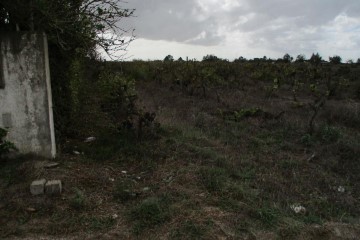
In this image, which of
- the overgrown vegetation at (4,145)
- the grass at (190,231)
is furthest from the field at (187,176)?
the overgrown vegetation at (4,145)

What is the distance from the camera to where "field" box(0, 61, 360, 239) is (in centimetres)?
390

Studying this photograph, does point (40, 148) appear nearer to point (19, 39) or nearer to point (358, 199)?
point (19, 39)

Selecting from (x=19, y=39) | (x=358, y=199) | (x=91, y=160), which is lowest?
(x=358, y=199)

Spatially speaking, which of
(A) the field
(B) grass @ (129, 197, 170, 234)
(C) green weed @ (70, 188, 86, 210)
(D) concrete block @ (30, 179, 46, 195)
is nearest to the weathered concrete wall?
(A) the field

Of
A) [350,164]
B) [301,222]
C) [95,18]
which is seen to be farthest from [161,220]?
[350,164]

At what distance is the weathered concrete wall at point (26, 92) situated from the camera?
4961mm

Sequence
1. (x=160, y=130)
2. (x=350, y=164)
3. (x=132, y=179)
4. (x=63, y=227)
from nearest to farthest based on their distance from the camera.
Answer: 1. (x=63, y=227)
2. (x=132, y=179)
3. (x=350, y=164)
4. (x=160, y=130)

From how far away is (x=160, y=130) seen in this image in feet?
22.9

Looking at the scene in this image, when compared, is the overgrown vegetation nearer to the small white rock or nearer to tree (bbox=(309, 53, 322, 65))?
the small white rock

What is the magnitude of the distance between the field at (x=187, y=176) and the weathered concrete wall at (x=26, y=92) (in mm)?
351

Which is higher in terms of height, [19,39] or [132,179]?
[19,39]

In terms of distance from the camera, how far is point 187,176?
197 inches

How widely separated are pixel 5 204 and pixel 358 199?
182 inches

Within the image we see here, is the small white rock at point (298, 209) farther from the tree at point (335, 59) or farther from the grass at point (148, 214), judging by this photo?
the tree at point (335, 59)
